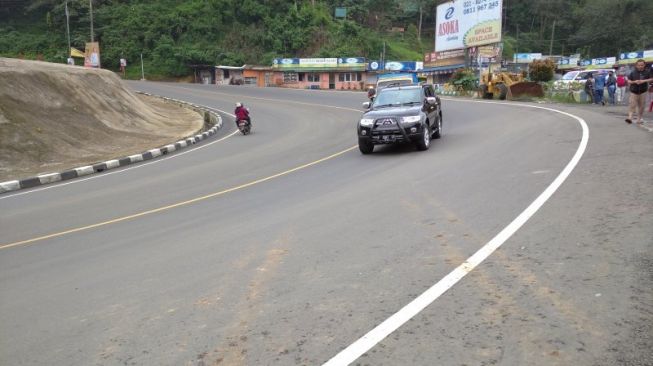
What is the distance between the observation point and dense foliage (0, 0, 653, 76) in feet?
229

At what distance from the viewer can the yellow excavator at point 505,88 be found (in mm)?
30953

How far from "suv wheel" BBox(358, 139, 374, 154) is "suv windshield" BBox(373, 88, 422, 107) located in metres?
1.38

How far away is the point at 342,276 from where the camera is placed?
4.77 metres

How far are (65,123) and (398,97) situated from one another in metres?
11.4

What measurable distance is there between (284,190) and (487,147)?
5.53 metres

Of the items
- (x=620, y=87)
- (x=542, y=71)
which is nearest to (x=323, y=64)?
(x=542, y=71)

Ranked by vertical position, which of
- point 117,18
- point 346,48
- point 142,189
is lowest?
point 142,189

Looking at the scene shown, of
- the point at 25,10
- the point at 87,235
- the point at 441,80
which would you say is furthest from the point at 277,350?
the point at 25,10

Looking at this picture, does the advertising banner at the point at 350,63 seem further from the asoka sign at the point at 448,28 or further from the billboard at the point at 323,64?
the asoka sign at the point at 448,28

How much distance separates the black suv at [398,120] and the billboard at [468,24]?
34.2m

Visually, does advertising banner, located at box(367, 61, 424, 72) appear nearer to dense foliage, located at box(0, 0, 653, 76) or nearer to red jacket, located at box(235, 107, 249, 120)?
dense foliage, located at box(0, 0, 653, 76)

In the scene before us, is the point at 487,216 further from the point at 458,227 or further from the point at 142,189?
the point at 142,189

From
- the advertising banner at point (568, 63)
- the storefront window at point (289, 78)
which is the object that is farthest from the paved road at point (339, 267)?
the advertising banner at point (568, 63)

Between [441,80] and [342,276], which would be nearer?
[342,276]
